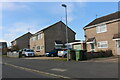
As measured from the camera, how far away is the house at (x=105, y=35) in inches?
1011

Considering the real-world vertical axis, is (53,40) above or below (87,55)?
above

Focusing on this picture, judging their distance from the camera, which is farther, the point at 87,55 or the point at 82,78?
the point at 87,55

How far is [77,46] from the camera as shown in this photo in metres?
34.9

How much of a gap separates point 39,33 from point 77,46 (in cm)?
1415

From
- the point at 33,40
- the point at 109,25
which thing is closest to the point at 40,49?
the point at 33,40

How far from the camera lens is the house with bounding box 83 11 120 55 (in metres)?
25.7

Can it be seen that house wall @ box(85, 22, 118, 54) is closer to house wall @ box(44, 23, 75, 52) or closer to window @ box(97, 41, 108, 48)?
window @ box(97, 41, 108, 48)

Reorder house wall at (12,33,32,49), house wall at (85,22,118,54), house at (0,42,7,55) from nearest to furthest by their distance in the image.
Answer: house wall at (85,22,118,54)
house at (0,42,7,55)
house wall at (12,33,32,49)

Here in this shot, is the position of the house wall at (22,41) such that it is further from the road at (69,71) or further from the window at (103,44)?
the road at (69,71)

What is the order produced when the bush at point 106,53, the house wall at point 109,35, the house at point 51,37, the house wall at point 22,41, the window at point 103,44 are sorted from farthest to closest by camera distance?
1. the house wall at point 22,41
2. the house at point 51,37
3. the window at point 103,44
4. the house wall at point 109,35
5. the bush at point 106,53

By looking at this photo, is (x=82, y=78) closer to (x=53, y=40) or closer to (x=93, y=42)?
(x=93, y=42)

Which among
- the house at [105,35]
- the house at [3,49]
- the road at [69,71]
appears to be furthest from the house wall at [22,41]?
the road at [69,71]

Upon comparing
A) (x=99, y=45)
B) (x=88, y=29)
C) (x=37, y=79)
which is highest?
(x=88, y=29)

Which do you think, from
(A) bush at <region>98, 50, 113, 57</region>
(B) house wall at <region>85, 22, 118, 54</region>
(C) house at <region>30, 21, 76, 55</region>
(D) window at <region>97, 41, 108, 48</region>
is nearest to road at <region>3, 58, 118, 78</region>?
(A) bush at <region>98, 50, 113, 57</region>
